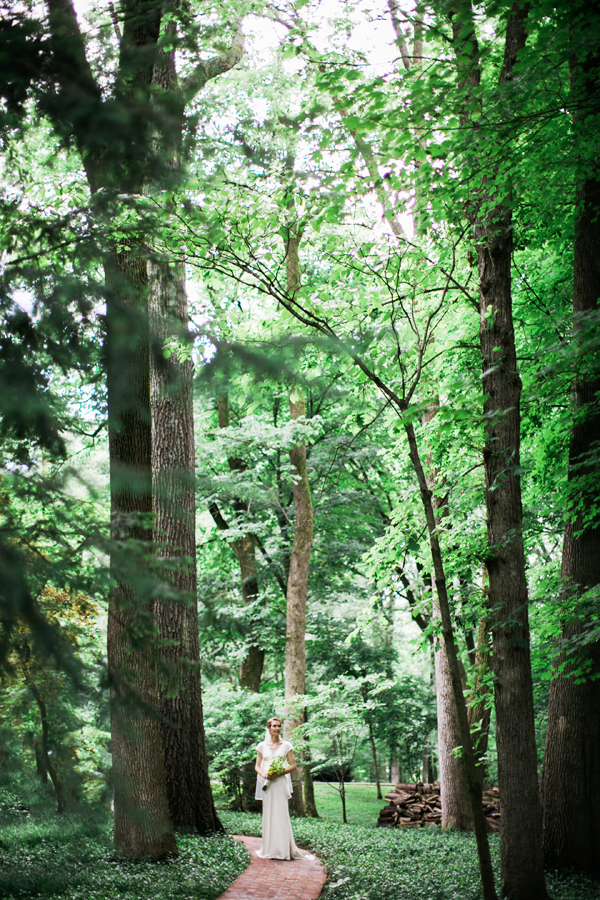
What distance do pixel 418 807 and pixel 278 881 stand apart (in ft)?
31.3

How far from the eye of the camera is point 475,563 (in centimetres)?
771

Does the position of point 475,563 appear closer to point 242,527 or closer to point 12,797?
point 12,797

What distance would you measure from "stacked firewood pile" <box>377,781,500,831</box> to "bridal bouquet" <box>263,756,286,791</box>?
6.75 meters

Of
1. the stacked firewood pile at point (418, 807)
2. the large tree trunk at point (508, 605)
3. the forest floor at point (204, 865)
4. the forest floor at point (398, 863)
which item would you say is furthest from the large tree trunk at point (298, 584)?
the large tree trunk at point (508, 605)

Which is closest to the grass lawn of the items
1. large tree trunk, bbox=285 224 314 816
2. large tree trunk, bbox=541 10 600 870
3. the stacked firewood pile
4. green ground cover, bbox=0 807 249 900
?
the stacked firewood pile

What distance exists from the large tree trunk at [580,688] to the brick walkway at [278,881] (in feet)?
8.18

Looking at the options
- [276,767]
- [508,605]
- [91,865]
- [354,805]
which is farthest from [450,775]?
[354,805]

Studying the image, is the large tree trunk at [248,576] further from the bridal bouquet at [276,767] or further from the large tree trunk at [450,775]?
the bridal bouquet at [276,767]

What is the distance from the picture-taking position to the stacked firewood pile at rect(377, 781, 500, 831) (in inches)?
588

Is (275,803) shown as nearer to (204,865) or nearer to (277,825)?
(277,825)

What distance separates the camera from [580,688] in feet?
23.2

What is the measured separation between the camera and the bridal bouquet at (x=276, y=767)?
9.13 m

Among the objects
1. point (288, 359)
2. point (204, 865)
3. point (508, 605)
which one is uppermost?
point (288, 359)

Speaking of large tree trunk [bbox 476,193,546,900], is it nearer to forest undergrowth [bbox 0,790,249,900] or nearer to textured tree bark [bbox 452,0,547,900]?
textured tree bark [bbox 452,0,547,900]
